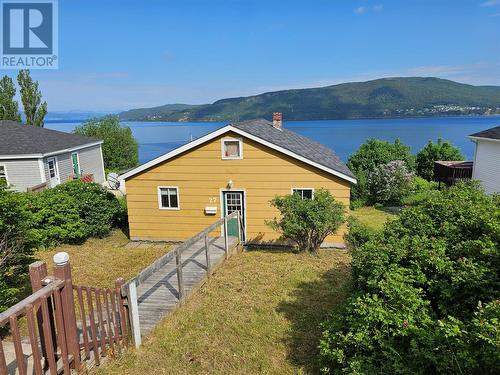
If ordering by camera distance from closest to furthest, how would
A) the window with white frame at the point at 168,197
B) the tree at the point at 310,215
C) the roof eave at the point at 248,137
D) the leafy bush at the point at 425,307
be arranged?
the leafy bush at the point at 425,307, the tree at the point at 310,215, the roof eave at the point at 248,137, the window with white frame at the point at 168,197

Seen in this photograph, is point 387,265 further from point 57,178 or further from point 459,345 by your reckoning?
point 57,178

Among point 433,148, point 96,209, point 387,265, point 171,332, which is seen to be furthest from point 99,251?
point 433,148

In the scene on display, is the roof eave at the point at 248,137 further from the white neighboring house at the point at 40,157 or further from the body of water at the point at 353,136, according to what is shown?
the body of water at the point at 353,136

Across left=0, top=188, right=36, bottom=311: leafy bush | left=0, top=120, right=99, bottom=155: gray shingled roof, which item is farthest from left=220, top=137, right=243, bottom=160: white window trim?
left=0, top=120, right=99, bottom=155: gray shingled roof

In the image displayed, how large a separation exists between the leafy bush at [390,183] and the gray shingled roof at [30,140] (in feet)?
71.1

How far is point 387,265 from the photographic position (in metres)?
4.77

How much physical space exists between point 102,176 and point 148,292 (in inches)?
951

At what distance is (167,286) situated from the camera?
824 cm

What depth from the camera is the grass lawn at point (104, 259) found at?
10.1 meters

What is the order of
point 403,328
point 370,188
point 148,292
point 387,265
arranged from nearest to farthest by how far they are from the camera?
point 403,328, point 387,265, point 148,292, point 370,188

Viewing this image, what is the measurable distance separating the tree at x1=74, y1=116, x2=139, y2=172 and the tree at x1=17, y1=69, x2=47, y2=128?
411cm

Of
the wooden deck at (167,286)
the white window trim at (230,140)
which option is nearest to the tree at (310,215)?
the wooden deck at (167,286)

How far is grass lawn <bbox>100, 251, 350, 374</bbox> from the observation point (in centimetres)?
538

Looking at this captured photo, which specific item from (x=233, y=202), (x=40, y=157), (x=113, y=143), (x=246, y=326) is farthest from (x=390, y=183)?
(x=113, y=143)
